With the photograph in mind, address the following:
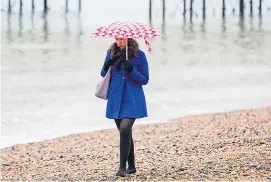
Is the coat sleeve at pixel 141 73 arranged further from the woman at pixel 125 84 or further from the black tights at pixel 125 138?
the black tights at pixel 125 138

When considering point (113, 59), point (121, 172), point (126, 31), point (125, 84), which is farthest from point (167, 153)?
point (126, 31)

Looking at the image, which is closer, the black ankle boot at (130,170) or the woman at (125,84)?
the woman at (125,84)

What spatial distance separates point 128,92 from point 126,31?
0.61m

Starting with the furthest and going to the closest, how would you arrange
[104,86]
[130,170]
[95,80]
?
[95,80], [130,170], [104,86]

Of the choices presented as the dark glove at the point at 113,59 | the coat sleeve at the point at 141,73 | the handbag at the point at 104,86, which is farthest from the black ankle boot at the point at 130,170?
the dark glove at the point at 113,59

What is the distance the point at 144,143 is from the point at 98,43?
45.3 meters

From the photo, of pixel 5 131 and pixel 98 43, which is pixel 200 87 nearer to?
pixel 5 131

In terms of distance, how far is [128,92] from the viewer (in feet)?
25.8

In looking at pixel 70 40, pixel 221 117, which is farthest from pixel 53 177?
pixel 70 40

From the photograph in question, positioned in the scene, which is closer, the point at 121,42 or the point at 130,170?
Answer: the point at 121,42

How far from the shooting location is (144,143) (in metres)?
12.7

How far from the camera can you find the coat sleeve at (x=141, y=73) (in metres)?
7.73

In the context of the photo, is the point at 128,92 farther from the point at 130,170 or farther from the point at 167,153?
the point at 167,153

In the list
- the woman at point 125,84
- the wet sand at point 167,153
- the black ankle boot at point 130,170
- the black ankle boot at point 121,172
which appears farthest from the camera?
the wet sand at point 167,153
